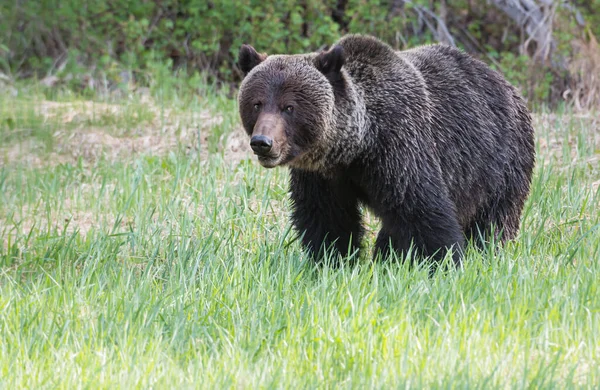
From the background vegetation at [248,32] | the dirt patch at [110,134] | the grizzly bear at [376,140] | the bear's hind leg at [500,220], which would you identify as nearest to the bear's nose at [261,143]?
the grizzly bear at [376,140]

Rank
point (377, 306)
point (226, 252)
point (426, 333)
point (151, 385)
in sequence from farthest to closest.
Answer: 1. point (226, 252)
2. point (377, 306)
3. point (426, 333)
4. point (151, 385)

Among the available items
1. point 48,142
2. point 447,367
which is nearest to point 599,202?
point 447,367

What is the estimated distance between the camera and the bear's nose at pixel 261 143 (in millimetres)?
4828

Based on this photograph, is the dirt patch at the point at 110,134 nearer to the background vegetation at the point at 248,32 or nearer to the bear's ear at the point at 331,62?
the background vegetation at the point at 248,32

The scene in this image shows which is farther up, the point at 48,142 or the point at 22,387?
the point at 22,387

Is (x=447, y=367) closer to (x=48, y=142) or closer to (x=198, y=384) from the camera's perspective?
(x=198, y=384)

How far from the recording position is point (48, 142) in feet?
30.6

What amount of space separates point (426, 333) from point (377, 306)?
1.21 ft

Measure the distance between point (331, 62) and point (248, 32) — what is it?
725 centimetres

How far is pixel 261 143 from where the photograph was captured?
4.83 meters

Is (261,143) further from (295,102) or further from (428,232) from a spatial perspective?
(428,232)

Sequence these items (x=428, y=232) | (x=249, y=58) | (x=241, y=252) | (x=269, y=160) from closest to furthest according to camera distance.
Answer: (x=269, y=160)
(x=428, y=232)
(x=249, y=58)
(x=241, y=252)

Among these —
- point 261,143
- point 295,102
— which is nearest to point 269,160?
point 261,143

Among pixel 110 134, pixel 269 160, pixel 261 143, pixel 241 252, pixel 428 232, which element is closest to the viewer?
pixel 261 143
